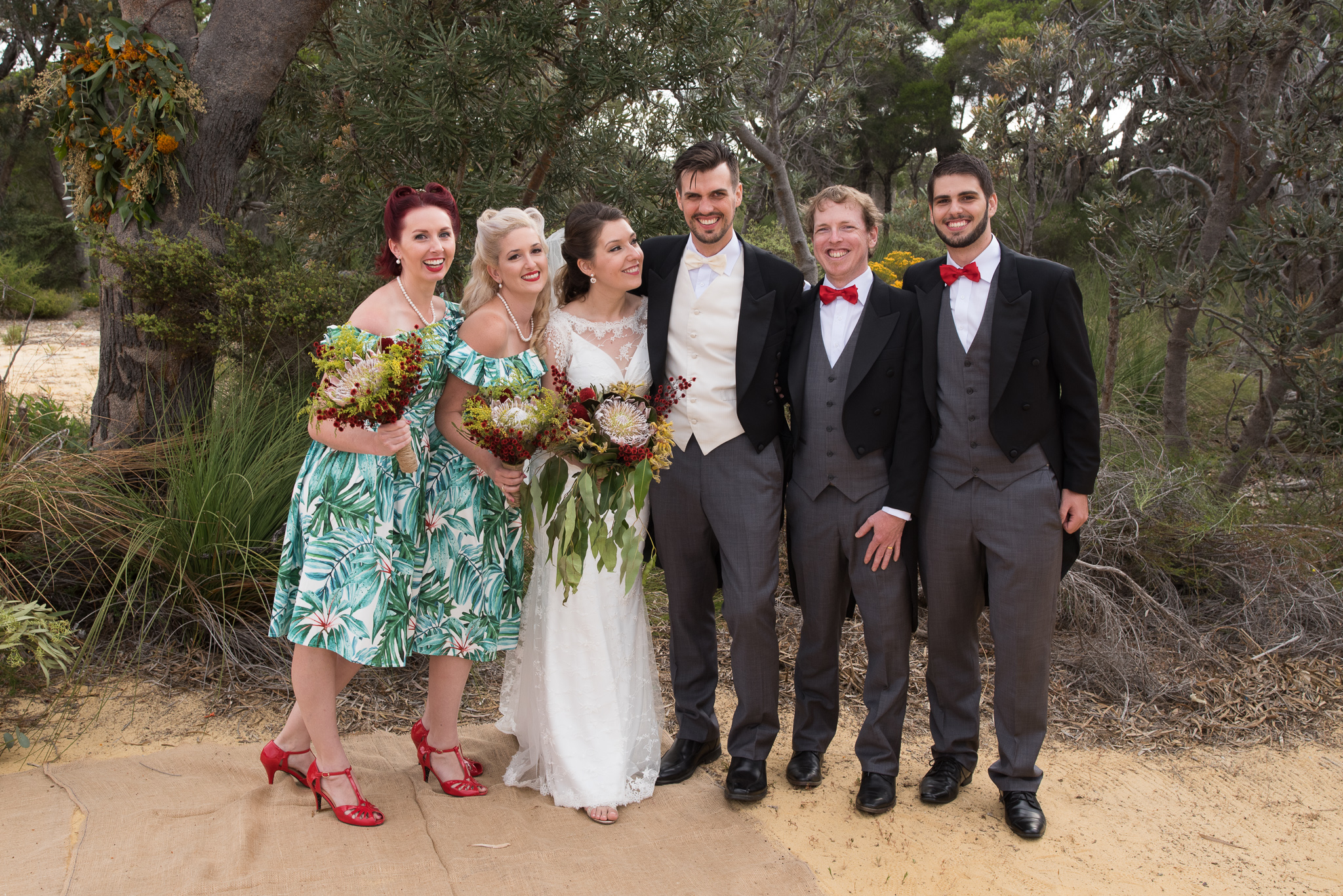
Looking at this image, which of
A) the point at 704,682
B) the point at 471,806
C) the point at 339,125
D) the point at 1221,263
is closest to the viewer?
the point at 471,806

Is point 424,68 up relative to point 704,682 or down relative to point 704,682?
up

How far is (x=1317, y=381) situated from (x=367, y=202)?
5.87m

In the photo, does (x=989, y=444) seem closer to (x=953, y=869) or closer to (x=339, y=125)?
(x=953, y=869)

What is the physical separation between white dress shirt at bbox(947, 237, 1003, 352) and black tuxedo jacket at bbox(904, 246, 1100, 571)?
0.11ft

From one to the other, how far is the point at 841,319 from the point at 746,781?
177 cm

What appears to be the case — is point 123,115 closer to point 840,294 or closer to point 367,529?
point 367,529

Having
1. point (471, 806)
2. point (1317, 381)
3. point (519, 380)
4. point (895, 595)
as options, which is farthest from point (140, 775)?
point (1317, 381)

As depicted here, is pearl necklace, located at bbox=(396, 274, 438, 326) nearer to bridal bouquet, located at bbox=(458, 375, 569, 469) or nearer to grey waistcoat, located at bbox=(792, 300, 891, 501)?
bridal bouquet, located at bbox=(458, 375, 569, 469)

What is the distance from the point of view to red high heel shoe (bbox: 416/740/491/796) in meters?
3.44

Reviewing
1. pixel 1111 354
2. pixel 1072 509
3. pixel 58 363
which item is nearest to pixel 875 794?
pixel 1072 509

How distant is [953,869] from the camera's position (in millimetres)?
3119

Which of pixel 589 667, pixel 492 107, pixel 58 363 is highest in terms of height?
pixel 492 107

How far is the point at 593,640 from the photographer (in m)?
3.43

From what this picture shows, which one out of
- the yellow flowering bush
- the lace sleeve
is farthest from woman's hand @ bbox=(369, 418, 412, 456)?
the yellow flowering bush
